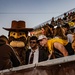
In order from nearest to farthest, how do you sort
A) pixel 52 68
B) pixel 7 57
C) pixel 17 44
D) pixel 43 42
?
pixel 52 68
pixel 7 57
pixel 43 42
pixel 17 44

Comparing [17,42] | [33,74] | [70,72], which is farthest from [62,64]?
[17,42]

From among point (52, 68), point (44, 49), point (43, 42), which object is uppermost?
point (43, 42)

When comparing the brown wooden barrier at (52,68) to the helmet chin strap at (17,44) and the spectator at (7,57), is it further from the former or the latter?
the helmet chin strap at (17,44)

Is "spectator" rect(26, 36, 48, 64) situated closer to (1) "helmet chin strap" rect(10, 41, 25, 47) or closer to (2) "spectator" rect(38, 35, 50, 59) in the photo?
(2) "spectator" rect(38, 35, 50, 59)

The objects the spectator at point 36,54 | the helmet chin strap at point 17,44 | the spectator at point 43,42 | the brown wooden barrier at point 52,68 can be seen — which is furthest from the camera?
the helmet chin strap at point 17,44

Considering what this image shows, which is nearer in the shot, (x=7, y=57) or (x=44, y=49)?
(x=7, y=57)

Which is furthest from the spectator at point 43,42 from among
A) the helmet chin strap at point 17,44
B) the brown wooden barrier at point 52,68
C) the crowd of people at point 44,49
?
the helmet chin strap at point 17,44

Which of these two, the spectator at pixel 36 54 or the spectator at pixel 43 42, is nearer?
the spectator at pixel 36 54

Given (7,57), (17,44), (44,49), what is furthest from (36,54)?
(17,44)

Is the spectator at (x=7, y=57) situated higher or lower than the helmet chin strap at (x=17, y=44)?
lower

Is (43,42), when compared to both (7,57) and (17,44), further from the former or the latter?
(17,44)

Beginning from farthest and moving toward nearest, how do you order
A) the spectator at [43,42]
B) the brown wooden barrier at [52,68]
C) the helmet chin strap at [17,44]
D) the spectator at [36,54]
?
the helmet chin strap at [17,44], the spectator at [43,42], the spectator at [36,54], the brown wooden barrier at [52,68]

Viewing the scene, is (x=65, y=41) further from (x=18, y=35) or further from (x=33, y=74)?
(x=18, y=35)

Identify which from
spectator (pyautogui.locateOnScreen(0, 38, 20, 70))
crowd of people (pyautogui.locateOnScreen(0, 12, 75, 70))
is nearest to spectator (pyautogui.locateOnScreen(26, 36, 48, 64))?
crowd of people (pyautogui.locateOnScreen(0, 12, 75, 70))
